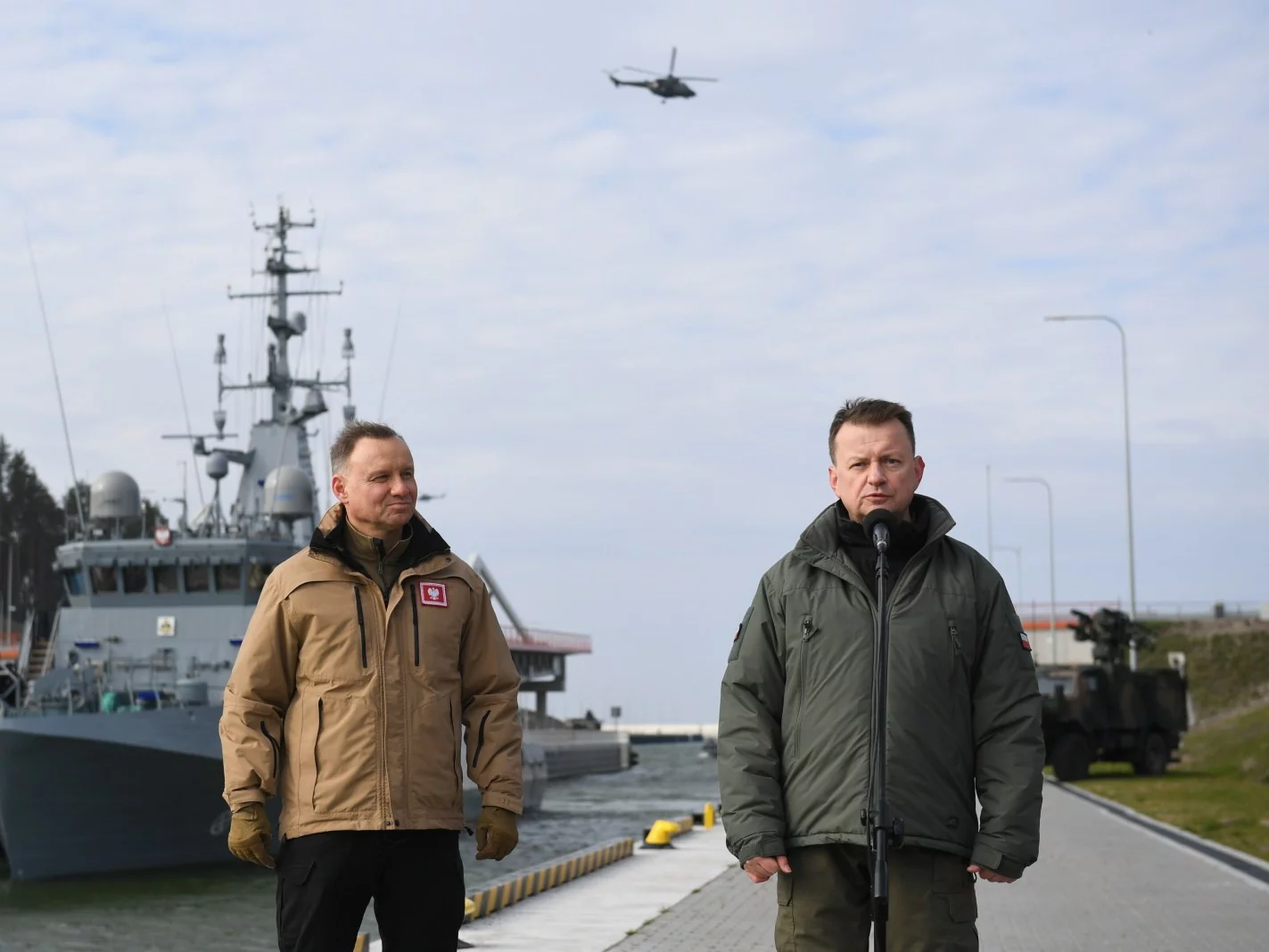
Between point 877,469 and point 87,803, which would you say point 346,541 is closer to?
point 877,469

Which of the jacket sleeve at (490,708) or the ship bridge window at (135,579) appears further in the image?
the ship bridge window at (135,579)

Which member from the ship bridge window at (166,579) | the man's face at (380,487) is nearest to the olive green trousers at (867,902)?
the man's face at (380,487)

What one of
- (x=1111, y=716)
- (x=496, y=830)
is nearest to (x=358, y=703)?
(x=496, y=830)

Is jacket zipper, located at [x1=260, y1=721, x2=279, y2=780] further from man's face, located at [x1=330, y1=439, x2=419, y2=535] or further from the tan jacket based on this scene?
man's face, located at [x1=330, y1=439, x2=419, y2=535]

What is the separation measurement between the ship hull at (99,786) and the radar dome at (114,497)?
5917 mm

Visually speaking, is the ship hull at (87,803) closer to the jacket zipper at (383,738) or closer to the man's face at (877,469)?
the jacket zipper at (383,738)

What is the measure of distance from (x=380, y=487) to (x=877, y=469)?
1.39 metres

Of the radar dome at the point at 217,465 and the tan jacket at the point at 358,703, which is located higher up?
the radar dome at the point at 217,465

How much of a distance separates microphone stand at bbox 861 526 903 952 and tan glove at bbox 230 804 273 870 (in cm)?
158

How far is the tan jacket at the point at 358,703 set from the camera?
4.52 metres

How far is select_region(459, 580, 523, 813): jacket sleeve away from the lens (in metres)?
4.74

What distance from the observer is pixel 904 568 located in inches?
176

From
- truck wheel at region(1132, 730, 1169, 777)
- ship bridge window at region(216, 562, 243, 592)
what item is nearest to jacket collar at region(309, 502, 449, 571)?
ship bridge window at region(216, 562, 243, 592)

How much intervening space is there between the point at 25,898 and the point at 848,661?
19.5 meters
